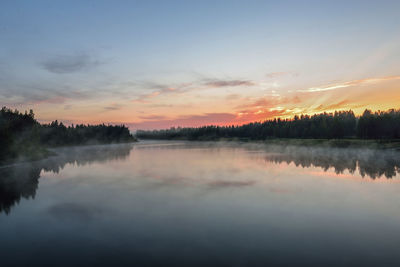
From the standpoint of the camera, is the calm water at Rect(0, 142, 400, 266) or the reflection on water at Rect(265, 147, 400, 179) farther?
the reflection on water at Rect(265, 147, 400, 179)

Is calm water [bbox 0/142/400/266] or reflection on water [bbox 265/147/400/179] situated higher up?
calm water [bbox 0/142/400/266]

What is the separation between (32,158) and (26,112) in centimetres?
2246

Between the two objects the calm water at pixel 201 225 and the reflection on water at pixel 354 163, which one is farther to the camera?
the reflection on water at pixel 354 163

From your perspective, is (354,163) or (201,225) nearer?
(201,225)

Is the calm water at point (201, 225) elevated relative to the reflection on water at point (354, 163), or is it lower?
elevated

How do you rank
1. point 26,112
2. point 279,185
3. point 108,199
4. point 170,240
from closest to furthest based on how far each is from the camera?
point 170,240
point 108,199
point 279,185
point 26,112

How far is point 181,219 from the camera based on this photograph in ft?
69.5

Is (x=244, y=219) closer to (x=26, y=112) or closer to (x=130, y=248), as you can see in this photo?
(x=130, y=248)

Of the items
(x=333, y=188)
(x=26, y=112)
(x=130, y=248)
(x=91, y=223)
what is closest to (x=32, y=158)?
(x=26, y=112)

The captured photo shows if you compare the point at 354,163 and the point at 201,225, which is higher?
the point at 201,225

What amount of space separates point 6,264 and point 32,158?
2887 inches

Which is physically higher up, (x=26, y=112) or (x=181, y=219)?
(x=26, y=112)

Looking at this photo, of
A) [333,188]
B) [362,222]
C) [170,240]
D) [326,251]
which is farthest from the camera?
[333,188]

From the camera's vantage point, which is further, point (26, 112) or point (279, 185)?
point (26, 112)
